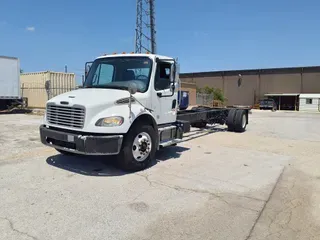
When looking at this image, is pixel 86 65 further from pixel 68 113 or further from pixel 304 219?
pixel 304 219

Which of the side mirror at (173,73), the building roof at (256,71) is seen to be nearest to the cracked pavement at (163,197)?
the side mirror at (173,73)

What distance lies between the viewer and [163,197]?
4953 mm

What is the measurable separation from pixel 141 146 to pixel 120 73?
191cm

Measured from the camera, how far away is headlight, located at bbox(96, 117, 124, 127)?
5.72 metres

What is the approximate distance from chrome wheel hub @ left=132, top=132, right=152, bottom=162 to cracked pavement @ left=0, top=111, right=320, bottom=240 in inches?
14.0

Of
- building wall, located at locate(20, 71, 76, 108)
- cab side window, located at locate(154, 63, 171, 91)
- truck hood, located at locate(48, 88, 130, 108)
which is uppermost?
A: building wall, located at locate(20, 71, 76, 108)

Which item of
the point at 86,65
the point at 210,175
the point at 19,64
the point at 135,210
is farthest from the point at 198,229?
the point at 19,64

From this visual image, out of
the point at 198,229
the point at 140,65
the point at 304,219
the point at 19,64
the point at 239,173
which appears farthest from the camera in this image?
the point at 19,64

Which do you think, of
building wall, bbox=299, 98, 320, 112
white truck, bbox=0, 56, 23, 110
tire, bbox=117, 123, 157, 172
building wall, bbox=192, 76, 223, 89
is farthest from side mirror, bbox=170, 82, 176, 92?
building wall, bbox=192, 76, 223, 89

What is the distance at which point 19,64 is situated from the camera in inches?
909

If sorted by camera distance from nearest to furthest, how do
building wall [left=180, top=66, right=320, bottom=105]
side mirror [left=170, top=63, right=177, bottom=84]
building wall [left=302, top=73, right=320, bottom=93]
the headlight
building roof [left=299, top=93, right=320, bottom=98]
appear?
the headlight, side mirror [left=170, top=63, right=177, bottom=84], building roof [left=299, top=93, right=320, bottom=98], building wall [left=302, top=73, right=320, bottom=93], building wall [left=180, top=66, right=320, bottom=105]

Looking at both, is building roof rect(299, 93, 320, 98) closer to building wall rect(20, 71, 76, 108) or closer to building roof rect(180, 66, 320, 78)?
building roof rect(180, 66, 320, 78)

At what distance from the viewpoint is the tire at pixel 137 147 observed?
6.10m

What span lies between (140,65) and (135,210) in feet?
12.1
